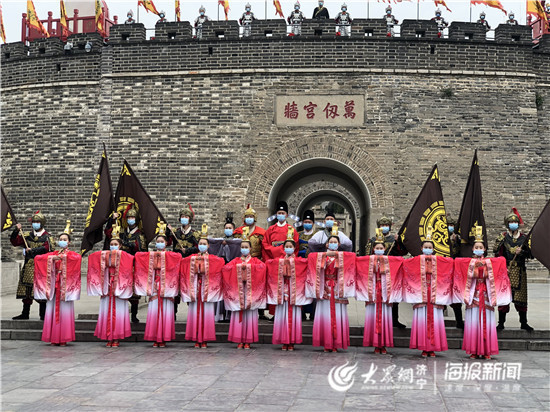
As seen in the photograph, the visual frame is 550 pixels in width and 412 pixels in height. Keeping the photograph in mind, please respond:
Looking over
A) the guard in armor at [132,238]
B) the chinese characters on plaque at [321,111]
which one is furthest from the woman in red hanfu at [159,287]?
the chinese characters on plaque at [321,111]

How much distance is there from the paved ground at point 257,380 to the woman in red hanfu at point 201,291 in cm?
23

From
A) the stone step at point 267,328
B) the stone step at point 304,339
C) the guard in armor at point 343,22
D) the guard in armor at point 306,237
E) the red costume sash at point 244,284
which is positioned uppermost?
the guard in armor at point 343,22

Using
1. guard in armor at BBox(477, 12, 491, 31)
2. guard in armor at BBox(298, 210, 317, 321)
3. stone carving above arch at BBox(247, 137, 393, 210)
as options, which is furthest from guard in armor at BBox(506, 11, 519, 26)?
guard in armor at BBox(298, 210, 317, 321)

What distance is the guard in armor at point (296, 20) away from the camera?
14.1m

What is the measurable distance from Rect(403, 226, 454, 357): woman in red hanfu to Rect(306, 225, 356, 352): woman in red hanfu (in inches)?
27.5

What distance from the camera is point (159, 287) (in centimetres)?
757

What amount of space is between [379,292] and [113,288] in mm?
3236

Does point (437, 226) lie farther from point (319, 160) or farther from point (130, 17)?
point (130, 17)

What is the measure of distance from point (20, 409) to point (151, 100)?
10179mm

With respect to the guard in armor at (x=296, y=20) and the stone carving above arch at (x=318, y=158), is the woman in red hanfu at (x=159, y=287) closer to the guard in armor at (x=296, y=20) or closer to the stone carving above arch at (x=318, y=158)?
the stone carving above arch at (x=318, y=158)

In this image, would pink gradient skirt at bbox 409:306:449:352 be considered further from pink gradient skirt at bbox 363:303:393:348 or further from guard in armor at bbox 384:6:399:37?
guard in armor at bbox 384:6:399:37

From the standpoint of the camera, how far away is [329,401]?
16.1 ft

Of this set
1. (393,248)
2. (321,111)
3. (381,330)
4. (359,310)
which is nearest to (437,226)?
(393,248)

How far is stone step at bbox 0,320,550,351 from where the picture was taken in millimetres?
7594
